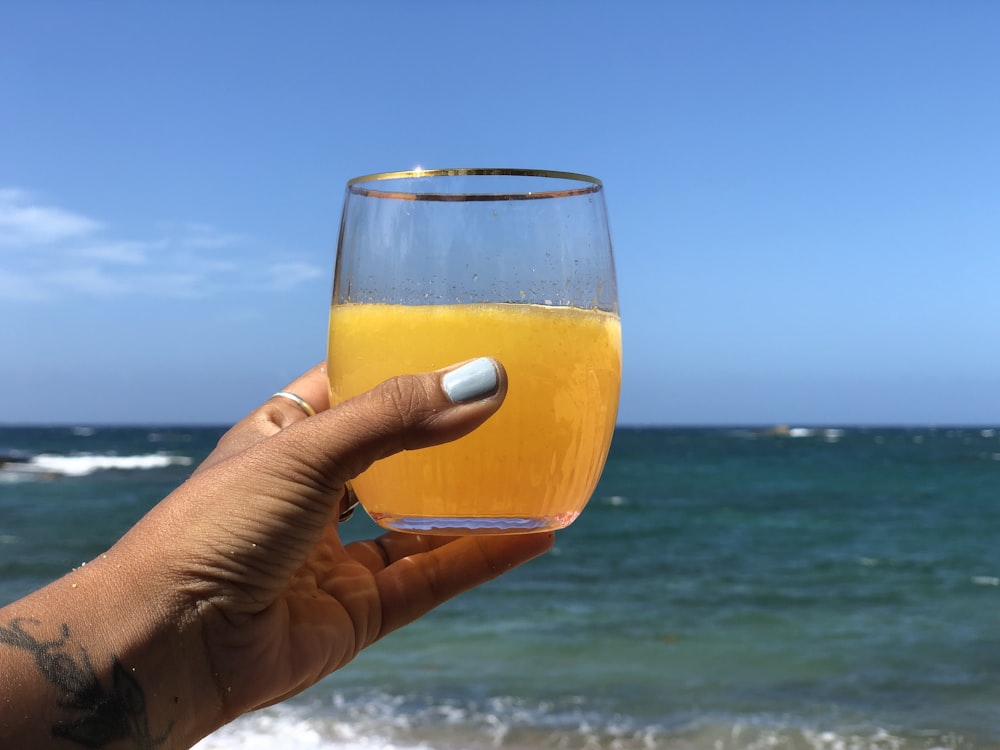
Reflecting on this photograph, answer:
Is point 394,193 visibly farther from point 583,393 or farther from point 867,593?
point 867,593

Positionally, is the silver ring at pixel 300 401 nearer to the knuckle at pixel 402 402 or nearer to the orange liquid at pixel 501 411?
the orange liquid at pixel 501 411

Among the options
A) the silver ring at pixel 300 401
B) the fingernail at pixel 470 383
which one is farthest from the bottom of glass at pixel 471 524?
the silver ring at pixel 300 401

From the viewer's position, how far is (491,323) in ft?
5.02

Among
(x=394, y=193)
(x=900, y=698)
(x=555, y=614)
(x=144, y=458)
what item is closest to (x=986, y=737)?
(x=900, y=698)

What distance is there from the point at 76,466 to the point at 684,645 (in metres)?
37.8

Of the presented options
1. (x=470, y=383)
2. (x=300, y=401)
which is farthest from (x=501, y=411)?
(x=300, y=401)

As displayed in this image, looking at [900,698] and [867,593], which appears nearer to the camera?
[900,698]

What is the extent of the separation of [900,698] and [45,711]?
781 cm

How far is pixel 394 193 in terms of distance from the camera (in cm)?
158

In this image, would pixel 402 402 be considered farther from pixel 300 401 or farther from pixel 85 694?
pixel 300 401

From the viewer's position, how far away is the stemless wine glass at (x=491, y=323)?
1526mm

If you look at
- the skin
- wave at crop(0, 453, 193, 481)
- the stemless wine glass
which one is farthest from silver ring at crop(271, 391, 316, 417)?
wave at crop(0, 453, 193, 481)

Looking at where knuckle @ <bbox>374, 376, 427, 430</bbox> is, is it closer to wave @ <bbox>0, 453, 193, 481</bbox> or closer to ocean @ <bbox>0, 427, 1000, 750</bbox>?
ocean @ <bbox>0, 427, 1000, 750</bbox>

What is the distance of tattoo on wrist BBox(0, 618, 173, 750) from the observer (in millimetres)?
1575
